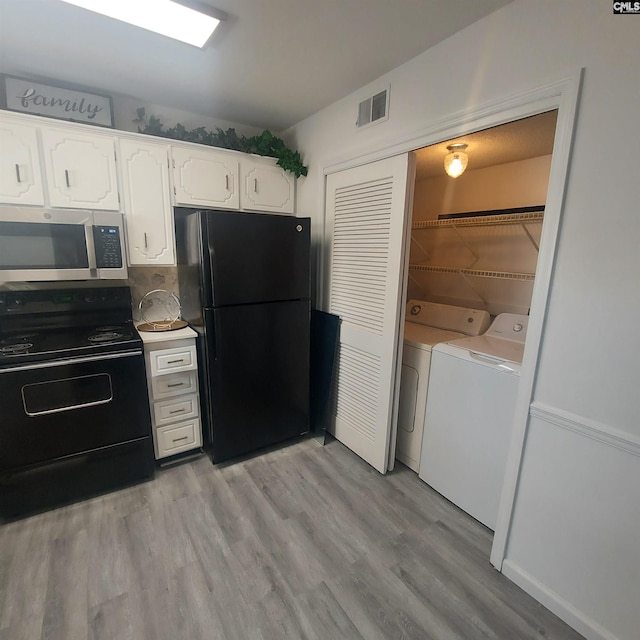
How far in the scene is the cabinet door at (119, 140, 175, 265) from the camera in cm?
206

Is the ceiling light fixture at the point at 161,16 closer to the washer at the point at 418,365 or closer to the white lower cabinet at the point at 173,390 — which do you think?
the white lower cabinet at the point at 173,390

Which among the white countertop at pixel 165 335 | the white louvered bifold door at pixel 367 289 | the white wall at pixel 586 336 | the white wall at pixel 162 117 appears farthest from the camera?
the white wall at pixel 162 117

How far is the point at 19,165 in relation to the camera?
5.88ft

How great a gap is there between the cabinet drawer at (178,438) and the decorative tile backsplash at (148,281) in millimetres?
863

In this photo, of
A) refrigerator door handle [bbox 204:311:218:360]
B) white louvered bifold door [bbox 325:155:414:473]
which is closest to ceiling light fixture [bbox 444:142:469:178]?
white louvered bifold door [bbox 325:155:414:473]

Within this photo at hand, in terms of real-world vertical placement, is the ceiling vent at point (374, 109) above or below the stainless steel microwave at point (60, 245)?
above

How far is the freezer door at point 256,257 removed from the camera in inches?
78.2

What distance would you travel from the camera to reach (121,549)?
5.36ft

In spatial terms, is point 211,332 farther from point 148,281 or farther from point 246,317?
point 148,281

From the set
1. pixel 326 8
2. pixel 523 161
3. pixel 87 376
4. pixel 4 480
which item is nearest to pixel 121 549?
pixel 4 480

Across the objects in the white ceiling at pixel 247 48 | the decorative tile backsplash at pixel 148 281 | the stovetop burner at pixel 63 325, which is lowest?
the stovetop burner at pixel 63 325

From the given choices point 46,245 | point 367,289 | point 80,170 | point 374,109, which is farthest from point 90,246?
point 374,109

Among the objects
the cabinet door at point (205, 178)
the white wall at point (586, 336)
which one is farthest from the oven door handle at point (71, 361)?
the white wall at point (586, 336)

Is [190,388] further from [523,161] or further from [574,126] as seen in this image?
[523,161]
